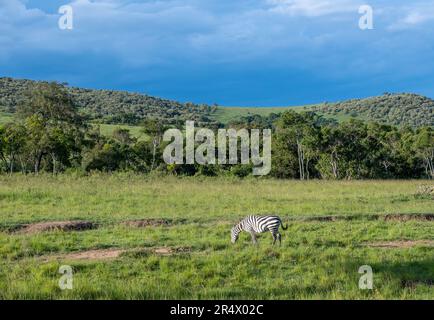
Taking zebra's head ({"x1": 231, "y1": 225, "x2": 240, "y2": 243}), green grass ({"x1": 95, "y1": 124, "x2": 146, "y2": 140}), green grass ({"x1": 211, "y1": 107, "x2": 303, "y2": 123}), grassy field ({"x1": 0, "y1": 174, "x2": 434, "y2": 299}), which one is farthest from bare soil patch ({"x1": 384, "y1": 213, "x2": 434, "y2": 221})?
green grass ({"x1": 211, "y1": 107, "x2": 303, "y2": 123})

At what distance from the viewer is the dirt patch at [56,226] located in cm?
1579

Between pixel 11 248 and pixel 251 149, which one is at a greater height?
pixel 251 149

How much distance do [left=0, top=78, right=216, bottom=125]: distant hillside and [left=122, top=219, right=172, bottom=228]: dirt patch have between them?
6410 centimetres

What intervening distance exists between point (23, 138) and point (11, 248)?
31789 millimetres

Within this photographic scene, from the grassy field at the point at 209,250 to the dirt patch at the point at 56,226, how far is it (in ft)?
1.33

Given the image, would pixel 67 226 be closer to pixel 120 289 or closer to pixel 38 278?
pixel 38 278

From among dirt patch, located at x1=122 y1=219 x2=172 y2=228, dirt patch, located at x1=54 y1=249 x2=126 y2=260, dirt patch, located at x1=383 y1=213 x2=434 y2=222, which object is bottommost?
dirt patch, located at x1=54 y1=249 x2=126 y2=260

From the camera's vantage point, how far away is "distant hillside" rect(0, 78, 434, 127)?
292 feet

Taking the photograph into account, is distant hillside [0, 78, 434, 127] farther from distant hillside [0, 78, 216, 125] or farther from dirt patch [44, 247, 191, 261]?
dirt patch [44, 247, 191, 261]

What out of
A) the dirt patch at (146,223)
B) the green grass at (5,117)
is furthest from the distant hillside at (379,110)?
the dirt patch at (146,223)

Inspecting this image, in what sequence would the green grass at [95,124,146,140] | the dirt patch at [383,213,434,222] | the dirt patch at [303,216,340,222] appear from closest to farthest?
the dirt patch at [303,216,340,222] → the dirt patch at [383,213,434,222] → the green grass at [95,124,146,140]

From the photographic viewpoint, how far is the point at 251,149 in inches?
2210
